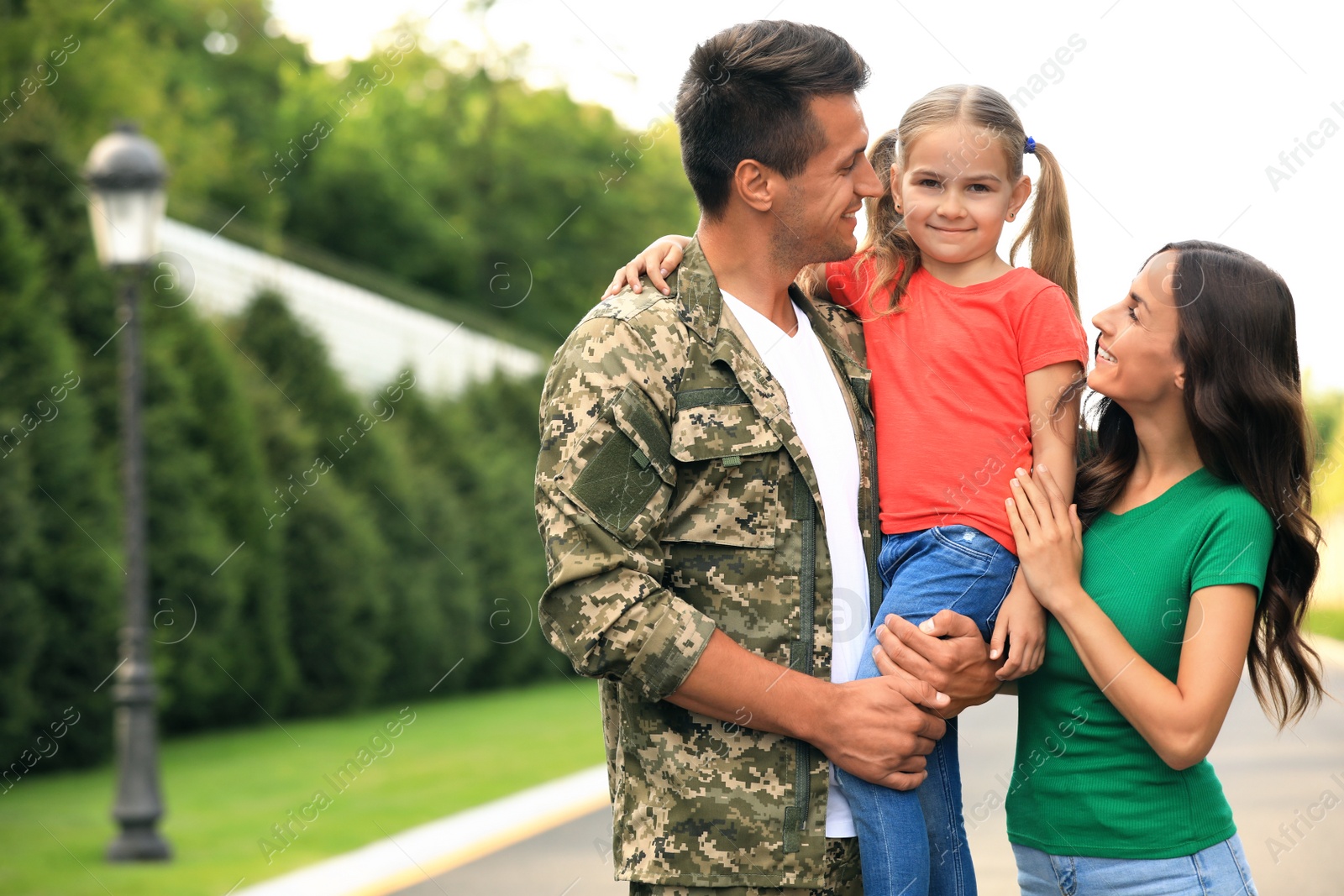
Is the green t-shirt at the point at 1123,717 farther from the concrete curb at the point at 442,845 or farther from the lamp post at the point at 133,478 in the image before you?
the lamp post at the point at 133,478

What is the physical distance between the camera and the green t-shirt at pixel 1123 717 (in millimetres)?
2656

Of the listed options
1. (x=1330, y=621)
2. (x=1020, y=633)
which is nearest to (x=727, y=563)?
(x=1020, y=633)

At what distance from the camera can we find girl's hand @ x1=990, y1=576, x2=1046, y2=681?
276cm

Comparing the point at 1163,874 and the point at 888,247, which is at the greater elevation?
the point at 888,247

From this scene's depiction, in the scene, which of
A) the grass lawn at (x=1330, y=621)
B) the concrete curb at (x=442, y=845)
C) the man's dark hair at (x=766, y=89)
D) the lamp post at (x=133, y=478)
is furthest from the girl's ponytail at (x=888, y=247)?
the grass lawn at (x=1330, y=621)

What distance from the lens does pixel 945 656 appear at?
2689 mm

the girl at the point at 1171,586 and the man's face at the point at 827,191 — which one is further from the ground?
the man's face at the point at 827,191

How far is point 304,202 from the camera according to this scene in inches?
1225

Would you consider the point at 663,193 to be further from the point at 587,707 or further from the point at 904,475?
the point at 904,475

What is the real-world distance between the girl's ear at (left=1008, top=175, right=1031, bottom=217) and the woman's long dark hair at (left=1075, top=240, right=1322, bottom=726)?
49 centimetres

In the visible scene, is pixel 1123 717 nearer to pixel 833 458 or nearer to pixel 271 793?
pixel 833 458

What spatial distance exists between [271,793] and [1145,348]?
7.71m

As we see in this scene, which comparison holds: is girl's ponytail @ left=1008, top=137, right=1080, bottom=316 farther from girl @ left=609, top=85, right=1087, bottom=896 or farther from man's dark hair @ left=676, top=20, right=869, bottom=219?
man's dark hair @ left=676, top=20, right=869, bottom=219

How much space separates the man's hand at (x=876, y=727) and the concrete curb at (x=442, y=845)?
4.89m
